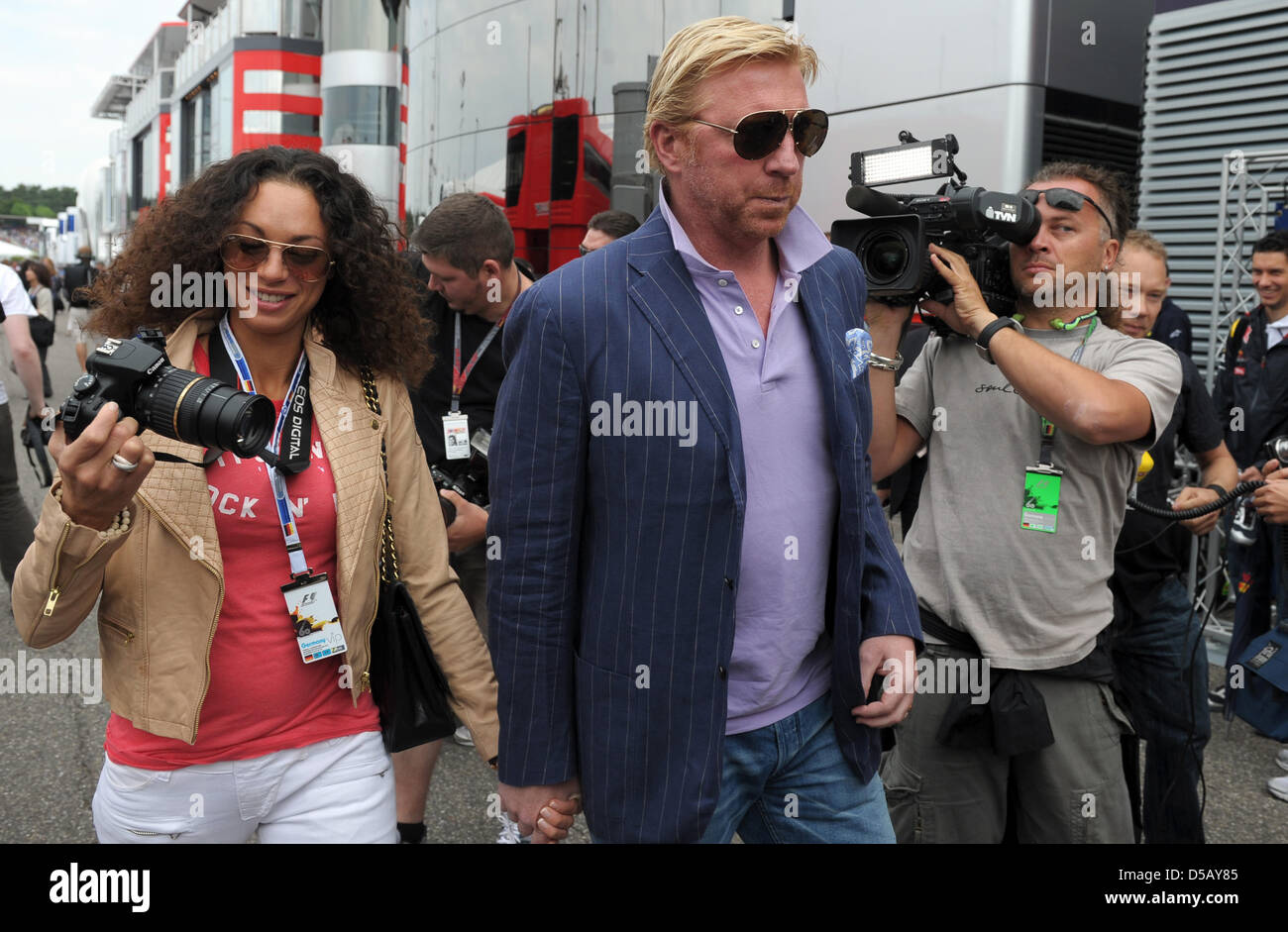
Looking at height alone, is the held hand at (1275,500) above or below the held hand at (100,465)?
below

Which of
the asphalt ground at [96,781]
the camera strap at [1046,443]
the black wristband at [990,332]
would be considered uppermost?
the black wristband at [990,332]

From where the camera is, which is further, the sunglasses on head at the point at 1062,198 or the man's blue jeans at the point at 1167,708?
the man's blue jeans at the point at 1167,708

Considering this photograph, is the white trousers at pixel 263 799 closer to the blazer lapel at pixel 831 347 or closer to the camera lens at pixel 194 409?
the camera lens at pixel 194 409

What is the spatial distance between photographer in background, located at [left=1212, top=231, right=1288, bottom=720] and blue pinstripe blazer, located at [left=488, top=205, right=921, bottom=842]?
3.62 m

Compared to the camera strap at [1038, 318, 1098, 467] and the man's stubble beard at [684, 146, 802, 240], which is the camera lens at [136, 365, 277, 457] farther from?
the camera strap at [1038, 318, 1098, 467]

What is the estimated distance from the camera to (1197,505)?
336cm

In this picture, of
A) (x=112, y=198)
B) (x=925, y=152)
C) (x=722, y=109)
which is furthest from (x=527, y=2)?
(x=112, y=198)

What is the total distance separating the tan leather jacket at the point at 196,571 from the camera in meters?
1.83

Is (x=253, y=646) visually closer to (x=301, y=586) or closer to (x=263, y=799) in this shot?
(x=301, y=586)

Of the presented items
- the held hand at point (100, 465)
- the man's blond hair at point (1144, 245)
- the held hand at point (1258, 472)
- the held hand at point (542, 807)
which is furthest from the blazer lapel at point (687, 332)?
the man's blond hair at point (1144, 245)

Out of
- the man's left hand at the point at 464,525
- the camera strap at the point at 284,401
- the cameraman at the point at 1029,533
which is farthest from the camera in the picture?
the man's left hand at the point at 464,525

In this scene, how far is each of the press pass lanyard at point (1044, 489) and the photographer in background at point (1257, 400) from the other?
8.88ft

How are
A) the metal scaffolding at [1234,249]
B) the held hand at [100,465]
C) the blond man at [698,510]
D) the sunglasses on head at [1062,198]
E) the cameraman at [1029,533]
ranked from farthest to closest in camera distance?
the metal scaffolding at [1234,249] → the sunglasses on head at [1062,198] → the cameraman at [1029,533] → the blond man at [698,510] → the held hand at [100,465]

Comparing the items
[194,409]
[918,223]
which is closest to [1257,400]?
[918,223]
